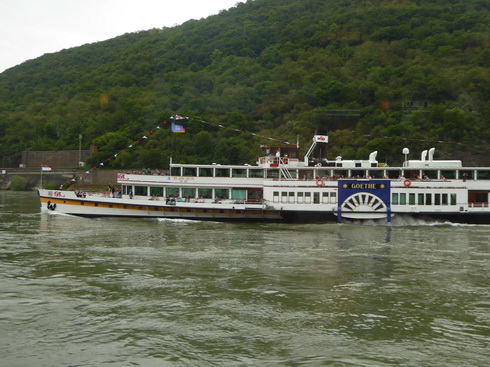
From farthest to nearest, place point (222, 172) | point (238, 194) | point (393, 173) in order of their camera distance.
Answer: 1. point (393, 173)
2. point (222, 172)
3. point (238, 194)

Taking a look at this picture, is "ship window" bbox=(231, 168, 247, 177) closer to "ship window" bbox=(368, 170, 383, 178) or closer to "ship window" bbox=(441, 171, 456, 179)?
"ship window" bbox=(368, 170, 383, 178)

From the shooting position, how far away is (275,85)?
10806 cm

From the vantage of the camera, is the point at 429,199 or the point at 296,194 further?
the point at 296,194

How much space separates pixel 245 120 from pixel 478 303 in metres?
82.7

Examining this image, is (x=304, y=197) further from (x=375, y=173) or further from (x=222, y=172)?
(x=222, y=172)

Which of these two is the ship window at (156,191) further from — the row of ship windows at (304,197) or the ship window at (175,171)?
the row of ship windows at (304,197)

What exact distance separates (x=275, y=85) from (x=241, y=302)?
323 ft

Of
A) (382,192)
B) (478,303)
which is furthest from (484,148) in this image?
(478,303)

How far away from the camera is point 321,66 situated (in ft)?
371

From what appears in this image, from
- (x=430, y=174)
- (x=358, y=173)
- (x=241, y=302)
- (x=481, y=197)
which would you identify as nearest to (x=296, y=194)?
(x=358, y=173)

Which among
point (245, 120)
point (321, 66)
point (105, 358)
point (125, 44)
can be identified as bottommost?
point (105, 358)

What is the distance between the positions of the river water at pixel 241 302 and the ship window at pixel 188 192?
11.0 metres

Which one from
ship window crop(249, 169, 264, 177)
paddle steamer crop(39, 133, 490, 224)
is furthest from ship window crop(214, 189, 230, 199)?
ship window crop(249, 169, 264, 177)

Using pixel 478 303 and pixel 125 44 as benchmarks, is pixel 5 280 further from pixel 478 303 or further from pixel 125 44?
pixel 125 44
